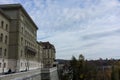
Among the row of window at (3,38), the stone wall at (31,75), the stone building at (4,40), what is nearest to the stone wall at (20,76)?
the stone wall at (31,75)

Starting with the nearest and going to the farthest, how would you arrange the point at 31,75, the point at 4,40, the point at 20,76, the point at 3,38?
the point at 20,76 < the point at 31,75 < the point at 3,38 < the point at 4,40

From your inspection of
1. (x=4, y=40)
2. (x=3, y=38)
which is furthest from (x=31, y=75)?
(x=4, y=40)

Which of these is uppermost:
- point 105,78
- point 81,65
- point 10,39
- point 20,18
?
point 20,18

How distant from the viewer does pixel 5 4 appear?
62656 mm

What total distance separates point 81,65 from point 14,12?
27370 mm

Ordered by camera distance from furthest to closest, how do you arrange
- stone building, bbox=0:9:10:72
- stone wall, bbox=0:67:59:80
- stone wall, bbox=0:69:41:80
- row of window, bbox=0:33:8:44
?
row of window, bbox=0:33:8:44 → stone building, bbox=0:9:10:72 → stone wall, bbox=0:67:59:80 → stone wall, bbox=0:69:41:80

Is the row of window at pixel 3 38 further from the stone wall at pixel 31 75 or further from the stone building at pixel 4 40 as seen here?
the stone wall at pixel 31 75

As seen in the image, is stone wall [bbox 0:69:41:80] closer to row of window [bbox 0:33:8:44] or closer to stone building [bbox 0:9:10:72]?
stone building [bbox 0:9:10:72]

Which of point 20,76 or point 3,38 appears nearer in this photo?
point 20,76

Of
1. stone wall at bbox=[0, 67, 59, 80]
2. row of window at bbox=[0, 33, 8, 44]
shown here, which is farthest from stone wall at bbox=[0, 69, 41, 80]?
row of window at bbox=[0, 33, 8, 44]

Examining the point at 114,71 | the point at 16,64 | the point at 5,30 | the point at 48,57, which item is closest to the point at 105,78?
the point at 114,71

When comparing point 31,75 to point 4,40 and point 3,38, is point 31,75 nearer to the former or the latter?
point 3,38

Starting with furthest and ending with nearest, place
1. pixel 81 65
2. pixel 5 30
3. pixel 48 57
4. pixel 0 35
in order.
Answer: pixel 48 57 → pixel 81 65 → pixel 5 30 → pixel 0 35

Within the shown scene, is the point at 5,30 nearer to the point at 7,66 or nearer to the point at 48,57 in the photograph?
the point at 7,66
